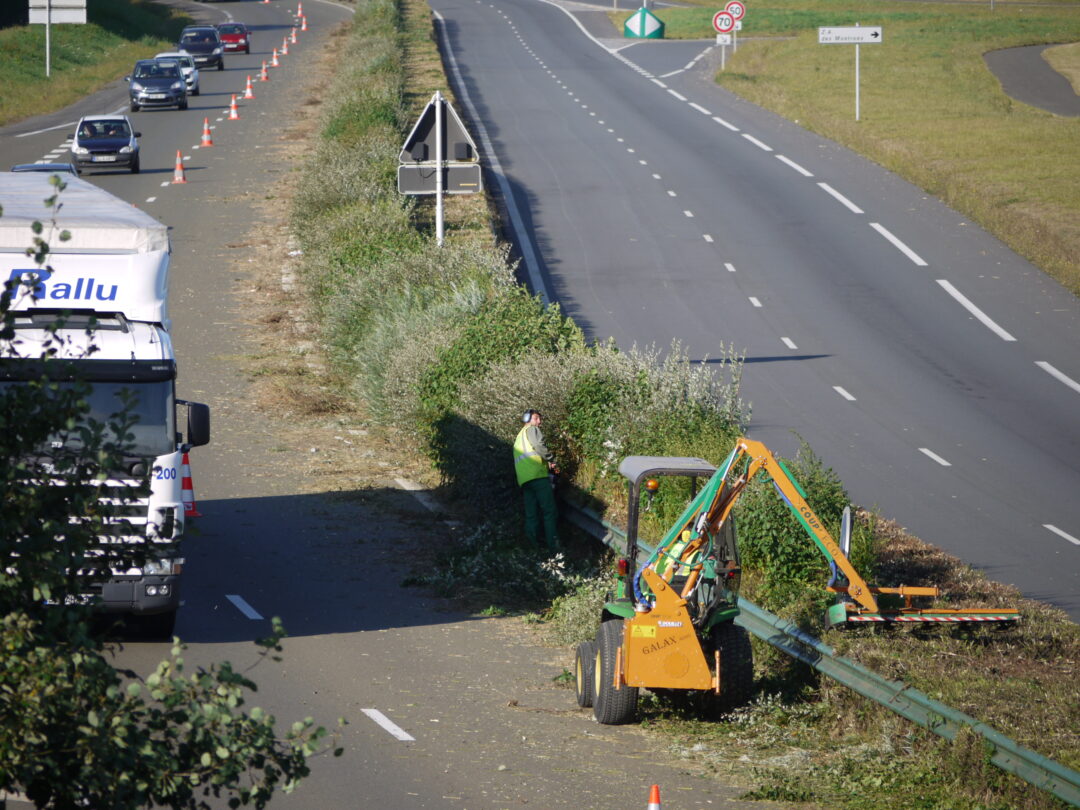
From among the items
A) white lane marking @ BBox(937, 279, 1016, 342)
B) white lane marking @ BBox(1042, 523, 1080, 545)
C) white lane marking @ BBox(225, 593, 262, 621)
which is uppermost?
white lane marking @ BBox(225, 593, 262, 621)

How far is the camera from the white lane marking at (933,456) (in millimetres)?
20663

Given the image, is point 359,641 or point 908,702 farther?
point 359,641

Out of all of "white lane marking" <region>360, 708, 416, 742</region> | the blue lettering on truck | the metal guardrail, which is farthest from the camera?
the blue lettering on truck

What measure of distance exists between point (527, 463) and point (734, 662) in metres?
5.20

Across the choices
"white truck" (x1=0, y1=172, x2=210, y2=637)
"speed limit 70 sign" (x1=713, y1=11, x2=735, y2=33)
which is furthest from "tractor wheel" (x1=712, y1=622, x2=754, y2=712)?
"speed limit 70 sign" (x1=713, y1=11, x2=735, y2=33)

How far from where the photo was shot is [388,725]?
10805 millimetres

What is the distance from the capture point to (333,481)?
18.9 m

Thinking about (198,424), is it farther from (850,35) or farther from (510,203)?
(850,35)

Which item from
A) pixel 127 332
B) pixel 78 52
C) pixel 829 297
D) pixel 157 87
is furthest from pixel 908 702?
pixel 78 52

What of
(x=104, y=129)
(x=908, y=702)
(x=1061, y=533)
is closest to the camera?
(x=908, y=702)

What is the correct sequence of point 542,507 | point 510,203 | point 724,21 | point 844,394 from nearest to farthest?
point 542,507, point 844,394, point 510,203, point 724,21

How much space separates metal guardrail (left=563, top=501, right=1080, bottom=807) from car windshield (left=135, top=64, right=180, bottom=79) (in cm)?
4405

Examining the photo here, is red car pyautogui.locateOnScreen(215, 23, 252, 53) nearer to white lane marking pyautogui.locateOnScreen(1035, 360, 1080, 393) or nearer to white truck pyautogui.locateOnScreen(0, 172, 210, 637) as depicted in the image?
white lane marking pyautogui.locateOnScreen(1035, 360, 1080, 393)

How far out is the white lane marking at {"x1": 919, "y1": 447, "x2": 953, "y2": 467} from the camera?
2066 centimetres
